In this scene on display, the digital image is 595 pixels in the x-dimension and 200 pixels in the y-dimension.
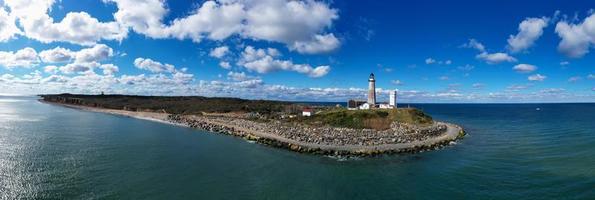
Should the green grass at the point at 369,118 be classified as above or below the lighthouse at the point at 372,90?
below

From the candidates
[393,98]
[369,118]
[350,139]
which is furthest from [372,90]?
[350,139]

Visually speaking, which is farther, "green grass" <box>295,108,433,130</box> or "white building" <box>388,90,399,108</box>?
"white building" <box>388,90,399,108</box>

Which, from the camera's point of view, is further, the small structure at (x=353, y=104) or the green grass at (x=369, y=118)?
the small structure at (x=353, y=104)

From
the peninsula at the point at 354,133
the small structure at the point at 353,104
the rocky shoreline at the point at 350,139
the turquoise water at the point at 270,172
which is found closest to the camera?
the turquoise water at the point at 270,172

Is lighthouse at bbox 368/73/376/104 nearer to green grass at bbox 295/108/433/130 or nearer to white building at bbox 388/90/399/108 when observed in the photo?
white building at bbox 388/90/399/108

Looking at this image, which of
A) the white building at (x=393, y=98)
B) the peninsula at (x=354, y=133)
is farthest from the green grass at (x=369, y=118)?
the white building at (x=393, y=98)

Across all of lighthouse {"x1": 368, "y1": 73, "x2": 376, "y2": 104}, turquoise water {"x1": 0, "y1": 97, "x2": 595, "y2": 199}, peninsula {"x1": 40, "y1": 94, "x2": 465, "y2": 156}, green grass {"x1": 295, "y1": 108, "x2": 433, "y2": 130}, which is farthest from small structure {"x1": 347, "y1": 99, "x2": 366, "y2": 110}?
turquoise water {"x1": 0, "y1": 97, "x2": 595, "y2": 199}

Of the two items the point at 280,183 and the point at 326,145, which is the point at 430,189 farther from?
the point at 326,145

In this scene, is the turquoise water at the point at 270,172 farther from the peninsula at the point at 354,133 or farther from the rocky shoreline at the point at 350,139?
the peninsula at the point at 354,133
